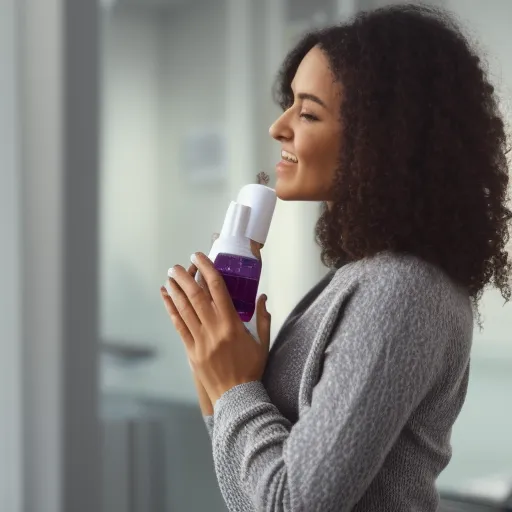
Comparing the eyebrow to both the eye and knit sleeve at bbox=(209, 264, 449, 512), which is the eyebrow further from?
knit sleeve at bbox=(209, 264, 449, 512)

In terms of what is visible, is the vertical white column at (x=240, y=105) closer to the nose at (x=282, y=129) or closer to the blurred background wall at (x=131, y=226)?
the blurred background wall at (x=131, y=226)

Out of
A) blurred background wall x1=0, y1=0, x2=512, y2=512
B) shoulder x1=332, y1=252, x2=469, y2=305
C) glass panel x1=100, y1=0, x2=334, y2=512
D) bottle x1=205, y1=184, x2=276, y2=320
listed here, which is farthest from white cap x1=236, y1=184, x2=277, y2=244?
glass panel x1=100, y1=0, x2=334, y2=512

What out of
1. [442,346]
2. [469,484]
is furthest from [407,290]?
[469,484]

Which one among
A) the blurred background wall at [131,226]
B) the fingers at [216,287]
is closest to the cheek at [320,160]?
the fingers at [216,287]

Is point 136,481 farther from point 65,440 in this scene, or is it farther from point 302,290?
point 302,290

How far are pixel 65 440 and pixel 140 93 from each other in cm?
62

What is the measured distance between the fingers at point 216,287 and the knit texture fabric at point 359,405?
0.07 meters

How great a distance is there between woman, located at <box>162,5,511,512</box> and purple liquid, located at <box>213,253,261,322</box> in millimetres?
21

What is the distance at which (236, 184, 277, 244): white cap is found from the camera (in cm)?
67

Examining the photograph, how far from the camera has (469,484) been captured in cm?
120

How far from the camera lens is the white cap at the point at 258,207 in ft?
2.18

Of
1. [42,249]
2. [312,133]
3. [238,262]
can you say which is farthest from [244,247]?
[42,249]

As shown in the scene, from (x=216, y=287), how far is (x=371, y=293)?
0.45 feet

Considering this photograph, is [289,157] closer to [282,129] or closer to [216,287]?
[282,129]
